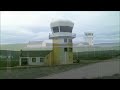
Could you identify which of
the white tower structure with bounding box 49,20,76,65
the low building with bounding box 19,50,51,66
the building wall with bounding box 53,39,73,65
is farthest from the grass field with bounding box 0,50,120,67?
the building wall with bounding box 53,39,73,65

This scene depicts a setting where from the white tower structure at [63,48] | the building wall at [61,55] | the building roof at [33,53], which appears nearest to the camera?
the building roof at [33,53]

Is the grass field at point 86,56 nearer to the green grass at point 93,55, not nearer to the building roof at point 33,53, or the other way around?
the green grass at point 93,55

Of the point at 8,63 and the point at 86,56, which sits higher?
the point at 86,56

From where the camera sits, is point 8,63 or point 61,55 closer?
point 8,63

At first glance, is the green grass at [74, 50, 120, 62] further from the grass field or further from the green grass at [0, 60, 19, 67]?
the green grass at [0, 60, 19, 67]

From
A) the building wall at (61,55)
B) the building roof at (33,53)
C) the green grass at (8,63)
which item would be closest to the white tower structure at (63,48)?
the building wall at (61,55)

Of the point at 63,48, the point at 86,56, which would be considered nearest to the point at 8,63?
the point at 86,56

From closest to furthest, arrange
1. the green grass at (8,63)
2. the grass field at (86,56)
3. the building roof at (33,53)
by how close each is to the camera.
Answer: the green grass at (8,63) → the grass field at (86,56) → the building roof at (33,53)

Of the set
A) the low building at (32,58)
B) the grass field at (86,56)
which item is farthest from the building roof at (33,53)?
the grass field at (86,56)

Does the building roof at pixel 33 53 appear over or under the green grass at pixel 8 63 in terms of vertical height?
over

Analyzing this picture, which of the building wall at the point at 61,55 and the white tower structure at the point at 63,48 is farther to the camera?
the building wall at the point at 61,55

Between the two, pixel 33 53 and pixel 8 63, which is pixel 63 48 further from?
pixel 8 63
